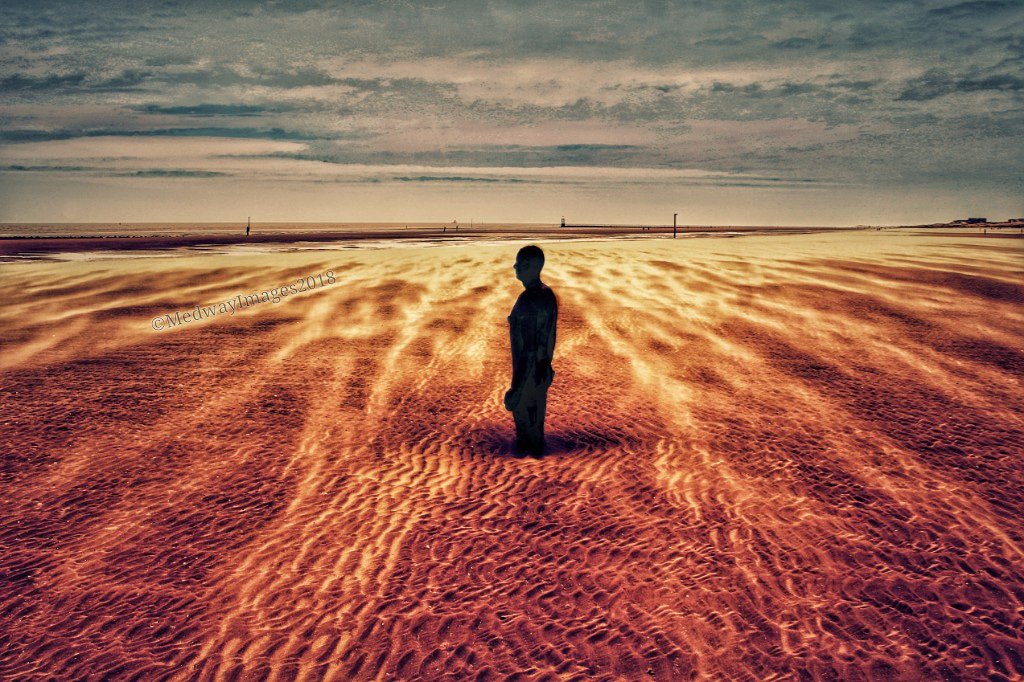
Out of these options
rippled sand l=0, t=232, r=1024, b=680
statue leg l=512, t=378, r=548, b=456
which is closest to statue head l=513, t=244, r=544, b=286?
statue leg l=512, t=378, r=548, b=456

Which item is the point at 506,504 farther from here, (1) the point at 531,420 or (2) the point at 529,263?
(2) the point at 529,263

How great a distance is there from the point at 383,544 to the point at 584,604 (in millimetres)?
1641

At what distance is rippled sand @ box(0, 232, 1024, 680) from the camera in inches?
143

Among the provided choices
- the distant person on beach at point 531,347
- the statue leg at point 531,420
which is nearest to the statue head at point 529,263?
the distant person on beach at point 531,347

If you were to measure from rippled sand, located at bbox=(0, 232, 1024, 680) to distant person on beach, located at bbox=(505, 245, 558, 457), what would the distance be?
40 cm

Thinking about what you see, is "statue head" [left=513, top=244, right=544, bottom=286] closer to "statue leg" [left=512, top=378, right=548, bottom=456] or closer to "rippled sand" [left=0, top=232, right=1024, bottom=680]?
"statue leg" [left=512, top=378, right=548, bottom=456]

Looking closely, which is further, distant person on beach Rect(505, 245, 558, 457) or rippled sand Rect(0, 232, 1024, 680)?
distant person on beach Rect(505, 245, 558, 457)

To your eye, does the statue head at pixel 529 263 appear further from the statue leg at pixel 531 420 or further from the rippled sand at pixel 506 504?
the rippled sand at pixel 506 504

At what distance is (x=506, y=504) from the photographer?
17.2 ft

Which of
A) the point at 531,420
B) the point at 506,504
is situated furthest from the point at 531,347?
the point at 506,504

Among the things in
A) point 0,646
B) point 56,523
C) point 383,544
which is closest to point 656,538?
point 383,544

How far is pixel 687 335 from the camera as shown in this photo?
34.9 feet

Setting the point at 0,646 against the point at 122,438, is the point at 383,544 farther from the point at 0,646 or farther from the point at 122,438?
the point at 122,438

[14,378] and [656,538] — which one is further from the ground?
[14,378]
